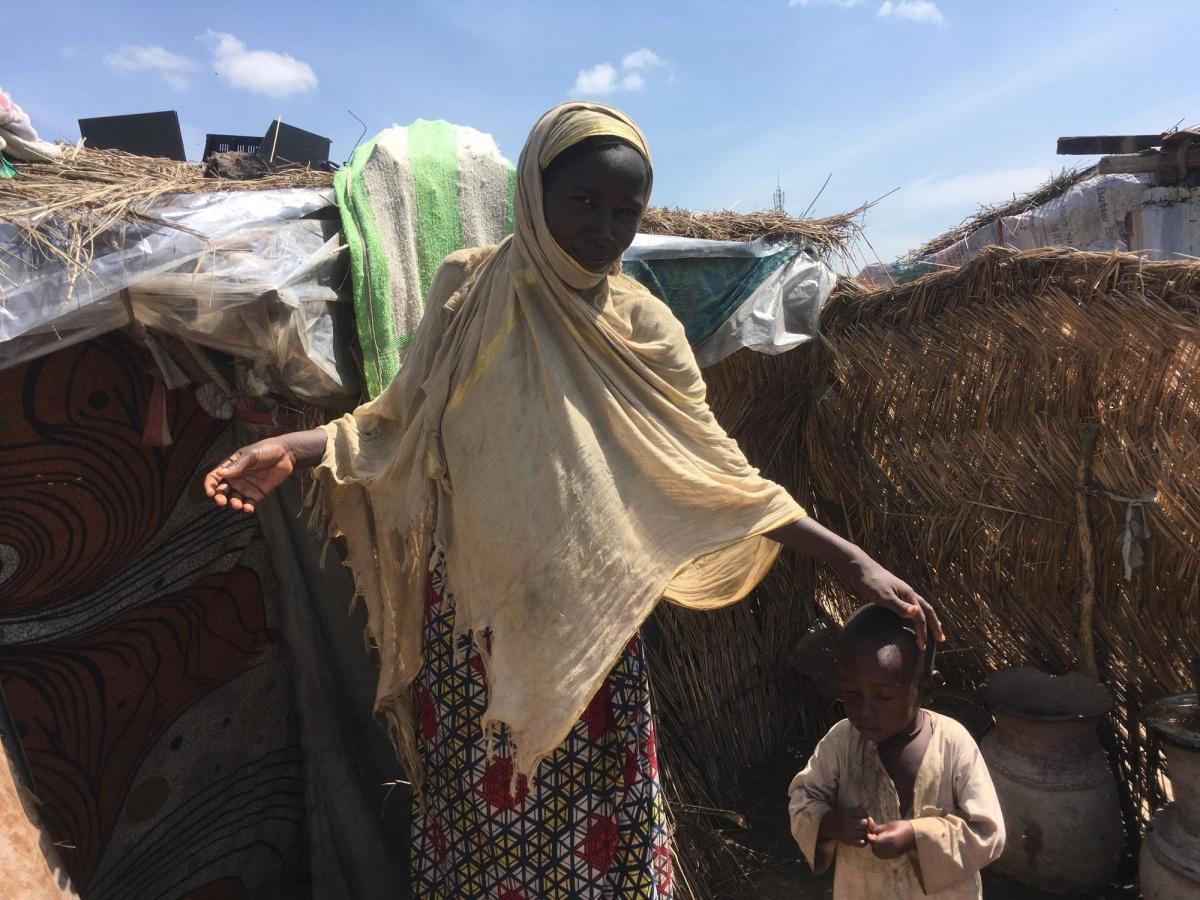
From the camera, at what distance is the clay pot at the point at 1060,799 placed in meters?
3.02

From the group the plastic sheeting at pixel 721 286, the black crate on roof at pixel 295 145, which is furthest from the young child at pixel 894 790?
the black crate on roof at pixel 295 145

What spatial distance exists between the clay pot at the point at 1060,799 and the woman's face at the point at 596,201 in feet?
7.90

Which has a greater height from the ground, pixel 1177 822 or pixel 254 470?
pixel 254 470

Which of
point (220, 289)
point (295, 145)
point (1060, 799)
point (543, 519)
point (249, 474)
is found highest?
point (295, 145)

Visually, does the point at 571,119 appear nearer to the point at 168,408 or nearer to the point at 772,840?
the point at 168,408

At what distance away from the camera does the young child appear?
1718 millimetres

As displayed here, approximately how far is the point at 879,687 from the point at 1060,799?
70.7 inches

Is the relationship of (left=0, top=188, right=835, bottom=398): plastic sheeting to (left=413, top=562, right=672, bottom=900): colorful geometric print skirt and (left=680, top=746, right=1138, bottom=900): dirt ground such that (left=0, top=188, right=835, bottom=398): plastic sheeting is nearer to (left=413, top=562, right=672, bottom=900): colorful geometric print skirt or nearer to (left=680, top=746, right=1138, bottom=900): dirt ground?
(left=413, top=562, right=672, bottom=900): colorful geometric print skirt

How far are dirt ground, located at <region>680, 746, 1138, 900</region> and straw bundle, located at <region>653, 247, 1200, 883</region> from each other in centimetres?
13

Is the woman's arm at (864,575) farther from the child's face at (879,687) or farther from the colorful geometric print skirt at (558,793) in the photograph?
the colorful geometric print skirt at (558,793)

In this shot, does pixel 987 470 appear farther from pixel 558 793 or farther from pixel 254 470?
pixel 254 470

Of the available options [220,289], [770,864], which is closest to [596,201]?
[220,289]

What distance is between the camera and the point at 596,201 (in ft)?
5.71

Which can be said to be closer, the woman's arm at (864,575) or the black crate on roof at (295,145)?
the woman's arm at (864,575)
